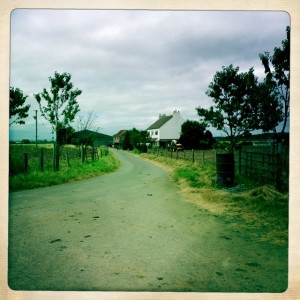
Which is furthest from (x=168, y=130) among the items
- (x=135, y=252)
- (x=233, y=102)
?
(x=135, y=252)

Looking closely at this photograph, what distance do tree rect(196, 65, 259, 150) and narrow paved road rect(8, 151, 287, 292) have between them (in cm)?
293


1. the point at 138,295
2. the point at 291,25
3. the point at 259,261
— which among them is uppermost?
the point at 291,25

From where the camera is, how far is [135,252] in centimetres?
402

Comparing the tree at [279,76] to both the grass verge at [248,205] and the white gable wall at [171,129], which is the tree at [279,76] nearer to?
the grass verge at [248,205]

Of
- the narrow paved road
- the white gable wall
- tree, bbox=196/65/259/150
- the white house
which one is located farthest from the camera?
the white gable wall

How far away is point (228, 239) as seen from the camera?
4.53 metres

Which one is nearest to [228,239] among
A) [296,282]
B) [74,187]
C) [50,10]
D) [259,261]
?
[259,261]

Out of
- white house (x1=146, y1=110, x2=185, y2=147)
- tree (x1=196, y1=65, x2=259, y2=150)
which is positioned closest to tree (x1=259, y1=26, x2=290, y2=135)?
tree (x1=196, y1=65, x2=259, y2=150)

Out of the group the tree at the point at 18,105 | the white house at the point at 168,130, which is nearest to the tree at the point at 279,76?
the tree at the point at 18,105

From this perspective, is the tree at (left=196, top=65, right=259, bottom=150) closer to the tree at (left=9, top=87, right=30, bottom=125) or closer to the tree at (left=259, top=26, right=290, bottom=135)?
the tree at (left=259, top=26, right=290, bottom=135)

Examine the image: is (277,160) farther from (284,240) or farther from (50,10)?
(50,10)

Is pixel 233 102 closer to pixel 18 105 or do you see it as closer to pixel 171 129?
pixel 18 105

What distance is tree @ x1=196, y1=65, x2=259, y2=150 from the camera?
24.4 feet

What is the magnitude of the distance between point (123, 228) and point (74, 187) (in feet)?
15.7
